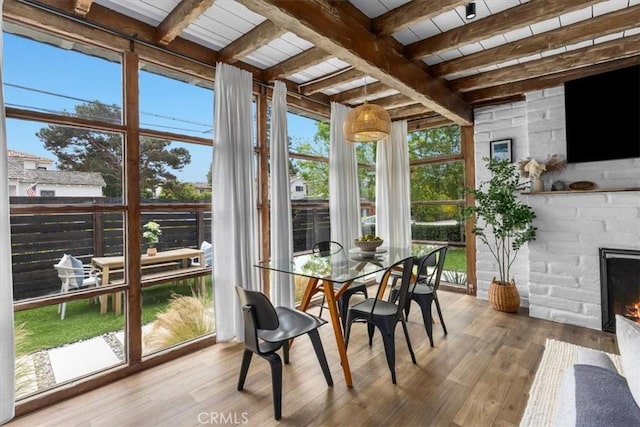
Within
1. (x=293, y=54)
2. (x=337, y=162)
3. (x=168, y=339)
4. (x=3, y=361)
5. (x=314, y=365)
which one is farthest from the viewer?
(x=337, y=162)

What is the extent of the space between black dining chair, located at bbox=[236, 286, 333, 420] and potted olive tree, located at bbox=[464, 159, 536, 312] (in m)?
2.55

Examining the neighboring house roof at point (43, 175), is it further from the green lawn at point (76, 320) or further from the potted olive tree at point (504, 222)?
the potted olive tree at point (504, 222)

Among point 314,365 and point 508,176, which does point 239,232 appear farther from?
point 508,176

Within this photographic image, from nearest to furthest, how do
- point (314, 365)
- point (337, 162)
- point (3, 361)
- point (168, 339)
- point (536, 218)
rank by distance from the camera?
point (3, 361)
point (314, 365)
point (168, 339)
point (536, 218)
point (337, 162)

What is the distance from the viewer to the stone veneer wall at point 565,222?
9.91 ft

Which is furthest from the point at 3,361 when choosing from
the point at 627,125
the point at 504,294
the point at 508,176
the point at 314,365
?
the point at 627,125

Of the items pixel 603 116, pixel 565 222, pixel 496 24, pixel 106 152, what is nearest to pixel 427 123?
pixel 603 116

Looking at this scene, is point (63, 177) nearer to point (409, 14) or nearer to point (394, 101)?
point (409, 14)

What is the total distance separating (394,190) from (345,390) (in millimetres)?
3109

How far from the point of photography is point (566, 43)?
252 centimetres

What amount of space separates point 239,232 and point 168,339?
112 cm

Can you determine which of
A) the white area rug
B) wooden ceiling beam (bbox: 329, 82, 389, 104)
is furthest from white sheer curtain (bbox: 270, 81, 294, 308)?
the white area rug

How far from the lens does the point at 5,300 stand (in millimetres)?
1823

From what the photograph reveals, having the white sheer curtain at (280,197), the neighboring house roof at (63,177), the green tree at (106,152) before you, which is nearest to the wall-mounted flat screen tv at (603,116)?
the white sheer curtain at (280,197)
